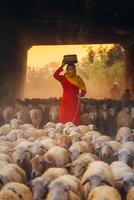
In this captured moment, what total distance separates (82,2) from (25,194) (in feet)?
24.2

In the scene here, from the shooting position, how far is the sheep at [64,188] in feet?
18.1

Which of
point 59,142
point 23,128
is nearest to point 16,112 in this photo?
point 23,128

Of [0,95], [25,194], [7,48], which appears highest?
[7,48]

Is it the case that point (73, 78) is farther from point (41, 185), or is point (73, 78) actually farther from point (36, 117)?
point (41, 185)

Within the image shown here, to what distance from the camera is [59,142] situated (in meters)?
8.79

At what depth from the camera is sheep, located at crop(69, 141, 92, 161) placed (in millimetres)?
7937

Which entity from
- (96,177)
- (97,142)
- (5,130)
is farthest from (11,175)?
(5,130)

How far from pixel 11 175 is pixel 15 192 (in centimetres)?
77

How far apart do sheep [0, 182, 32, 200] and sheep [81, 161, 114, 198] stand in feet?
2.32

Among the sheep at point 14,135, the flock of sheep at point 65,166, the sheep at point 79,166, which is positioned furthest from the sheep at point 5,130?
the sheep at point 79,166

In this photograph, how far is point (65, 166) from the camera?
23.2 feet

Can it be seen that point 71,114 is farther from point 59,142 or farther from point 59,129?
point 59,142

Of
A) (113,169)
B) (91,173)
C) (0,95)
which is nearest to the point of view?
(91,173)

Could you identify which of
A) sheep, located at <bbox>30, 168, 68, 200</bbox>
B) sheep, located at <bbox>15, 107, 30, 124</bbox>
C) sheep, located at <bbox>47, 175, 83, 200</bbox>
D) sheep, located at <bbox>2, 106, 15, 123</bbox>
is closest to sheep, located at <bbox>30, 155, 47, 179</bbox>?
sheep, located at <bbox>30, 168, 68, 200</bbox>
